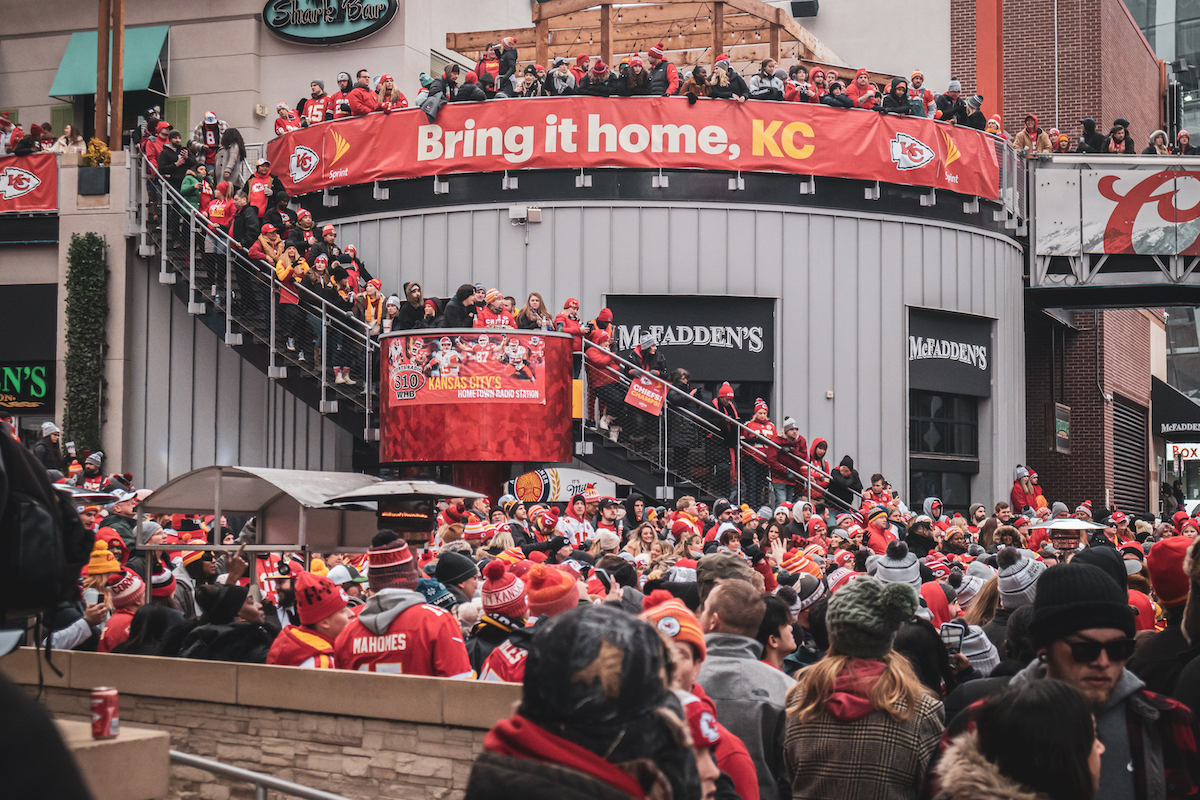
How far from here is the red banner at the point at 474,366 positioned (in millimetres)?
19594

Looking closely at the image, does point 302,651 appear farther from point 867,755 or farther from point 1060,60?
point 1060,60

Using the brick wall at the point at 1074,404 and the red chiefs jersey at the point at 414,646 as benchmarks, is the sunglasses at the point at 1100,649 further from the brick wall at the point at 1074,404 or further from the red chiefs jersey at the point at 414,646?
the brick wall at the point at 1074,404

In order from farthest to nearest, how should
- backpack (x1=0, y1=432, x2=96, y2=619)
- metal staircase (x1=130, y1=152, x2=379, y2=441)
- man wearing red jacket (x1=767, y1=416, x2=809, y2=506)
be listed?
metal staircase (x1=130, y1=152, x2=379, y2=441)
man wearing red jacket (x1=767, y1=416, x2=809, y2=506)
backpack (x1=0, y1=432, x2=96, y2=619)

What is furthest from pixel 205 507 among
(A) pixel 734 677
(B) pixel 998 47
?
(B) pixel 998 47

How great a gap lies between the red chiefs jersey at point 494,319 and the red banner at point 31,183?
30.9 feet

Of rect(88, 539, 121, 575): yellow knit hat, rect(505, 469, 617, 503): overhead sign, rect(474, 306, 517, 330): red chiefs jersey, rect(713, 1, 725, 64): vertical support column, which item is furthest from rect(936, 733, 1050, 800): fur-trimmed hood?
rect(713, 1, 725, 64): vertical support column

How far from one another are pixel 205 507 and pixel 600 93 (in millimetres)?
13749

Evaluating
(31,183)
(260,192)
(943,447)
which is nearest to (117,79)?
(31,183)

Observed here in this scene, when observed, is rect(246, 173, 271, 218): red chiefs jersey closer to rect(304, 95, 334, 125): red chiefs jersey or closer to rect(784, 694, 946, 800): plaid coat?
rect(304, 95, 334, 125): red chiefs jersey

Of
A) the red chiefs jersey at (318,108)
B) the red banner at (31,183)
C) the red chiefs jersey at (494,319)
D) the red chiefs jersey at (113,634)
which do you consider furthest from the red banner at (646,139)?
the red chiefs jersey at (113,634)

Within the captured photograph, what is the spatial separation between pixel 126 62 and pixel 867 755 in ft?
95.7

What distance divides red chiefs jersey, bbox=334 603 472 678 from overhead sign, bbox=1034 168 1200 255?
22759mm

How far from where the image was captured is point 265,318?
72.3 feet

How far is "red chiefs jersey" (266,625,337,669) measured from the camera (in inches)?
265
